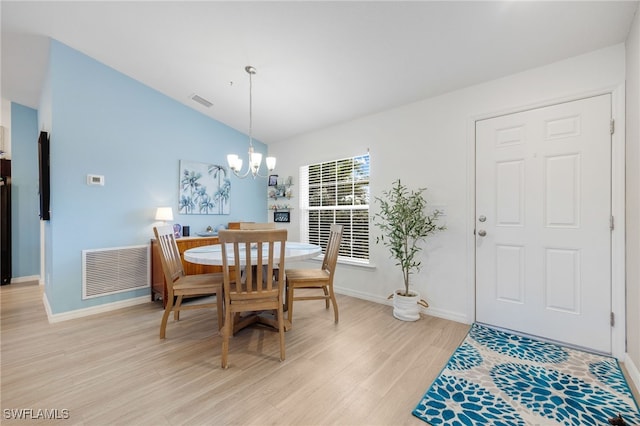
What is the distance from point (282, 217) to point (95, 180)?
8.46 ft

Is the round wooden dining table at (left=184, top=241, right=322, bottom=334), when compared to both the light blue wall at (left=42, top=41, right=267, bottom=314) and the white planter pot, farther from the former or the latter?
the light blue wall at (left=42, top=41, right=267, bottom=314)

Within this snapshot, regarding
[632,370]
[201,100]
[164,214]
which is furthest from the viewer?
[201,100]

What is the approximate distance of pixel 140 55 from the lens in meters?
2.90

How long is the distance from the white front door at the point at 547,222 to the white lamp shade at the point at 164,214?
3.68 metres

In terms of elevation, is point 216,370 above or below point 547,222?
below

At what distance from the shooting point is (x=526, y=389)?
169cm

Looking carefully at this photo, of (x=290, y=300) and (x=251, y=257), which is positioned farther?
(x=290, y=300)

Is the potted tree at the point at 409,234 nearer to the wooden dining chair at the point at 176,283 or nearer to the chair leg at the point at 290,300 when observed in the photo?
the chair leg at the point at 290,300

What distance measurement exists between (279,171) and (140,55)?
2434mm

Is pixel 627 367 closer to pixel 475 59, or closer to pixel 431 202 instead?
pixel 431 202

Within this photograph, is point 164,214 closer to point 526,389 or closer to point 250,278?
point 250,278

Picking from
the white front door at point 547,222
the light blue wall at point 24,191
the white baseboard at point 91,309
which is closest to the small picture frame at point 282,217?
the white baseboard at point 91,309

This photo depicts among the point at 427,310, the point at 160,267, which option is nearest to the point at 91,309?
the point at 160,267

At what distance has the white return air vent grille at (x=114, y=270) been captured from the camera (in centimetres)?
298
